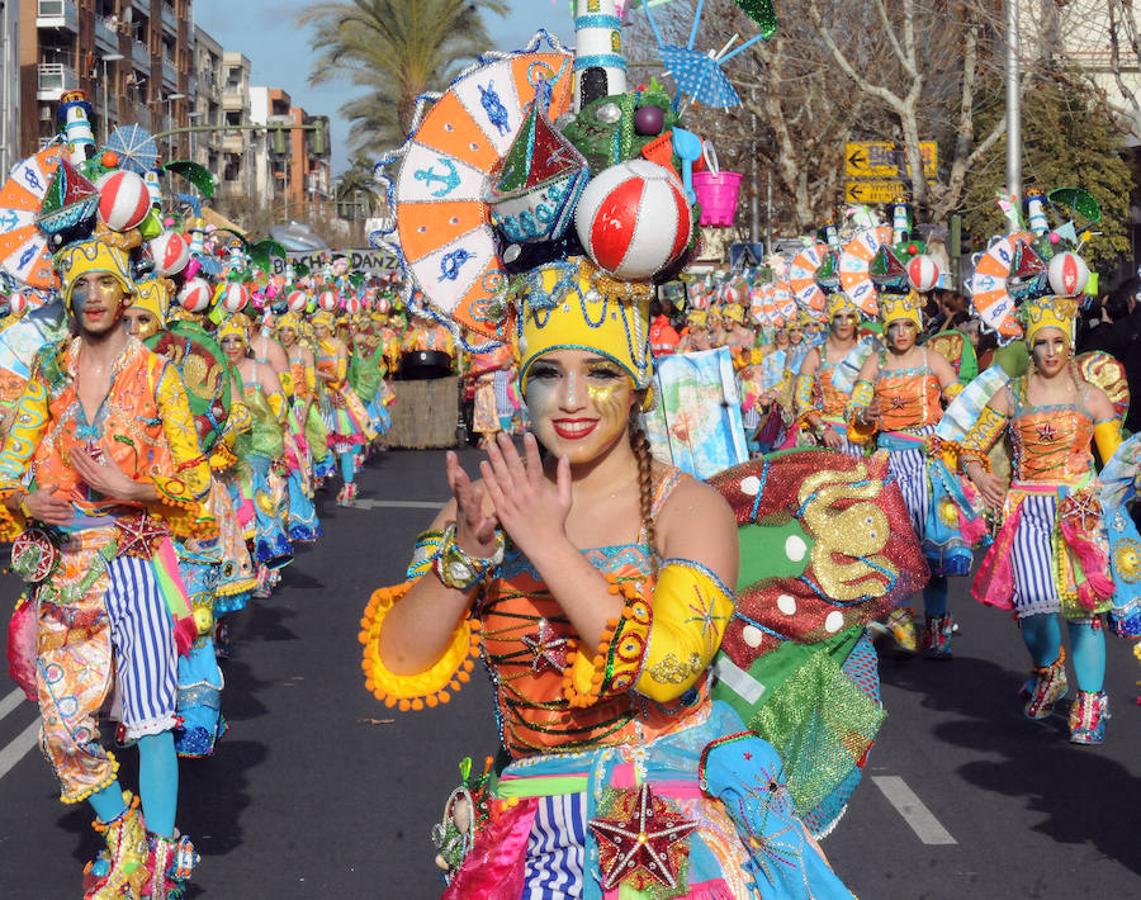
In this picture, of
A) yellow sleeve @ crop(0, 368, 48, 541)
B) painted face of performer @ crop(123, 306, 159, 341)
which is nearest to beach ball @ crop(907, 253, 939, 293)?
painted face of performer @ crop(123, 306, 159, 341)

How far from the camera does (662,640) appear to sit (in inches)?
124

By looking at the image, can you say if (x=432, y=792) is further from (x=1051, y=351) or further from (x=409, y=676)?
(x=409, y=676)

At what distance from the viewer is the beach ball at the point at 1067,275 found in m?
9.05

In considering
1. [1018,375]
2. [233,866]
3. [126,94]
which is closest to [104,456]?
[233,866]

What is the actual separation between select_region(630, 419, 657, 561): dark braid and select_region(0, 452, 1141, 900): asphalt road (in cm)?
335

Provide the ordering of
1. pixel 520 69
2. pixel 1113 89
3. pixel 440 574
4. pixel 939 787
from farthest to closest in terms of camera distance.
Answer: pixel 1113 89, pixel 939 787, pixel 520 69, pixel 440 574

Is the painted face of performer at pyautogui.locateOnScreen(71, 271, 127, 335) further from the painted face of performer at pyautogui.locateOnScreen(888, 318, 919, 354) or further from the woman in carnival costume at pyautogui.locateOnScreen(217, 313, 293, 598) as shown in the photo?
the painted face of performer at pyautogui.locateOnScreen(888, 318, 919, 354)

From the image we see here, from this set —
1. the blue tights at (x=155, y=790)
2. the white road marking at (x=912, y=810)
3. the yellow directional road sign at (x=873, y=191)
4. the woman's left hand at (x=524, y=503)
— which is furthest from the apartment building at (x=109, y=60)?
the woman's left hand at (x=524, y=503)

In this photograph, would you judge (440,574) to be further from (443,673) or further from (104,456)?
(104,456)

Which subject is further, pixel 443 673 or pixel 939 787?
pixel 939 787

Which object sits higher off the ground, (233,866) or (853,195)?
(853,195)

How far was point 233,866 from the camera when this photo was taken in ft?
22.6

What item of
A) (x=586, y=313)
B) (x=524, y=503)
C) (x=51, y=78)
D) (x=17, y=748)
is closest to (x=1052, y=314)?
(x=17, y=748)

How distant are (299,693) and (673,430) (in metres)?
5.13
